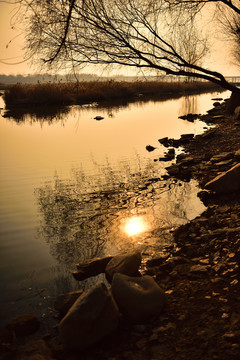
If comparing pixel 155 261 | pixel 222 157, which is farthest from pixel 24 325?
pixel 222 157

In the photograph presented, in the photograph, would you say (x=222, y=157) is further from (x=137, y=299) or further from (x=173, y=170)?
(x=137, y=299)

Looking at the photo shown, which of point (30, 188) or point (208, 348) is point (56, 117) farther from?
point (208, 348)

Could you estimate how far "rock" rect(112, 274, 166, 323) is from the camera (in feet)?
9.61

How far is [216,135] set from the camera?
11.8 metres

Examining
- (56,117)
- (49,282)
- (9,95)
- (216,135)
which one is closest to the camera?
(49,282)

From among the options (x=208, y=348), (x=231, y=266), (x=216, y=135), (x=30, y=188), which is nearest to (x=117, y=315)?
(x=208, y=348)

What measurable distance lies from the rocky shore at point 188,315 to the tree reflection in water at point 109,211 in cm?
54

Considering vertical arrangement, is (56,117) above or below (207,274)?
above

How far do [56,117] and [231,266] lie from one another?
19.3 m

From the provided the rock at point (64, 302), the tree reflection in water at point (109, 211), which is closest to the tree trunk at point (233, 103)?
the tree reflection in water at point (109, 211)

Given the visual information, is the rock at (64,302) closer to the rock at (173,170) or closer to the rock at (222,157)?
the rock at (173,170)

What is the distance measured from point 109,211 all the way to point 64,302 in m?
2.77

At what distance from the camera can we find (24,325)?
301 cm

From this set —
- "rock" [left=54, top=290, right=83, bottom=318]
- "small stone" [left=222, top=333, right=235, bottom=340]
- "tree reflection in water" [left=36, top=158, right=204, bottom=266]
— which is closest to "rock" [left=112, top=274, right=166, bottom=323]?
"rock" [left=54, top=290, right=83, bottom=318]
